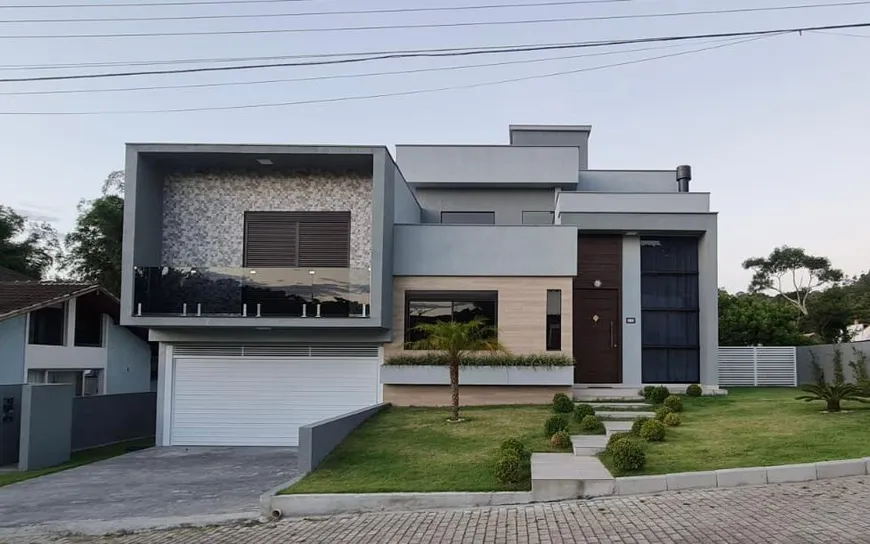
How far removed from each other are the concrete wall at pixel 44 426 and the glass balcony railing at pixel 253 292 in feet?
8.03

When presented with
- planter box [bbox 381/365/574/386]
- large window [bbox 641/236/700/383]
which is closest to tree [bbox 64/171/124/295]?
planter box [bbox 381/365/574/386]

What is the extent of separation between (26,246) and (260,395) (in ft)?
99.1

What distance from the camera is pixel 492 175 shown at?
23328mm

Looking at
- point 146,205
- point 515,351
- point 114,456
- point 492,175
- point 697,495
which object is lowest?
point 114,456

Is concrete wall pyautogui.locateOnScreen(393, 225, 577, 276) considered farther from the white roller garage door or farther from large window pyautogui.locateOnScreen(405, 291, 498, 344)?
the white roller garage door

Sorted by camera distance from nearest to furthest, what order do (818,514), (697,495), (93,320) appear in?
(818,514)
(697,495)
(93,320)

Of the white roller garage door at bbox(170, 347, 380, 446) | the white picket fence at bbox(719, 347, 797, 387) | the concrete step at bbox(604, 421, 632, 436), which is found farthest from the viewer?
the white picket fence at bbox(719, 347, 797, 387)

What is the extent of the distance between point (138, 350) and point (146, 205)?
932 cm

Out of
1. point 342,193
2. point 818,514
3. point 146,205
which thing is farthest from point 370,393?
point 818,514

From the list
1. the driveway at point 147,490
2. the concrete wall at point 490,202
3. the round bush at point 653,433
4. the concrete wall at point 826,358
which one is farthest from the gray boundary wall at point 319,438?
the concrete wall at point 826,358

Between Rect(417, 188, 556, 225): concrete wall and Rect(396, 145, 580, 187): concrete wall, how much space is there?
1.54ft

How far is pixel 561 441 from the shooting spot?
40.0ft

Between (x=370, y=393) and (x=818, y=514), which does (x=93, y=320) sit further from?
(x=818, y=514)

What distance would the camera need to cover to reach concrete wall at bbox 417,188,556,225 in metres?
23.6
